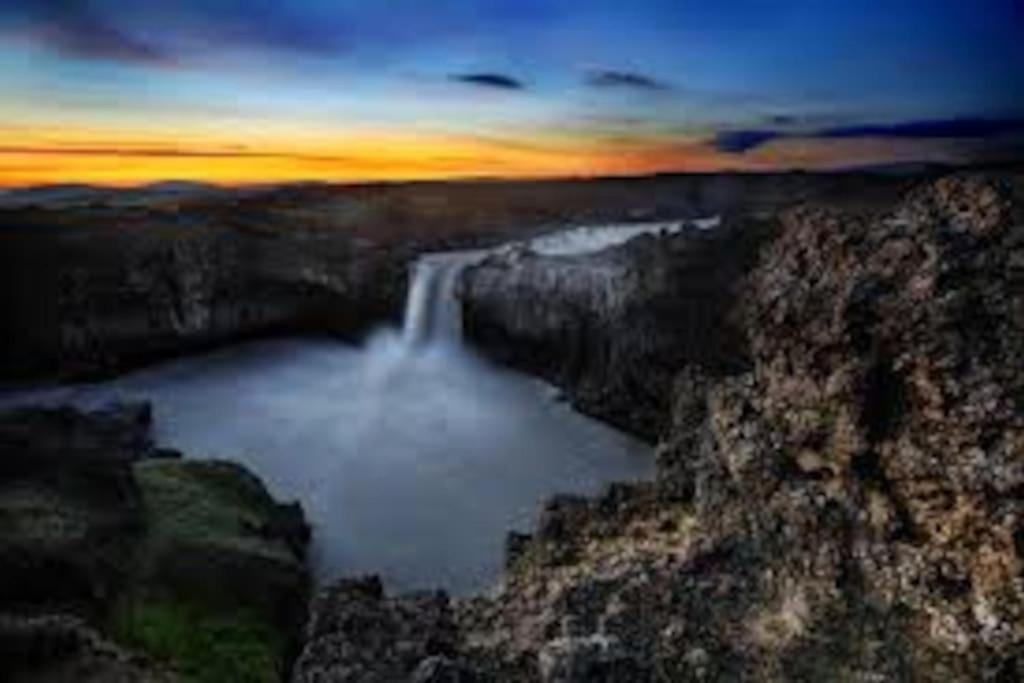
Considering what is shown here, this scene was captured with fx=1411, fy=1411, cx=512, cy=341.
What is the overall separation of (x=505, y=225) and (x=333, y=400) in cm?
2571

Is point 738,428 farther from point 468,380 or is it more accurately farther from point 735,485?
point 468,380

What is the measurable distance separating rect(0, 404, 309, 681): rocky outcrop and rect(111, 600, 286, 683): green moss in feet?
0.06

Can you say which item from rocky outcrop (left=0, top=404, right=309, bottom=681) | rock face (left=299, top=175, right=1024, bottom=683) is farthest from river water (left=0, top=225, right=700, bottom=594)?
rock face (left=299, top=175, right=1024, bottom=683)

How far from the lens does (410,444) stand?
3897 centimetres

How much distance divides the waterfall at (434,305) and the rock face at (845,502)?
38407 mm

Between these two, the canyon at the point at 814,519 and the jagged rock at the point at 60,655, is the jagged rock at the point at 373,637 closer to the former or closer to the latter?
the canyon at the point at 814,519

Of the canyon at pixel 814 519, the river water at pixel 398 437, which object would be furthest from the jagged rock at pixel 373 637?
the river water at pixel 398 437

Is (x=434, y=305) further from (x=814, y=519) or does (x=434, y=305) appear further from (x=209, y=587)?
(x=814, y=519)

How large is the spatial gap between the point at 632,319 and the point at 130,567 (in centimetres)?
2058

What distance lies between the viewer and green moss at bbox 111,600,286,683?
58.9ft

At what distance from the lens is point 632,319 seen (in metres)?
38.0

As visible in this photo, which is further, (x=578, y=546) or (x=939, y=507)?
(x=578, y=546)

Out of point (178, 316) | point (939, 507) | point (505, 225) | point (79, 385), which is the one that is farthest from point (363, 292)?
point (939, 507)

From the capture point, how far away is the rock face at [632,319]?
35375 mm
